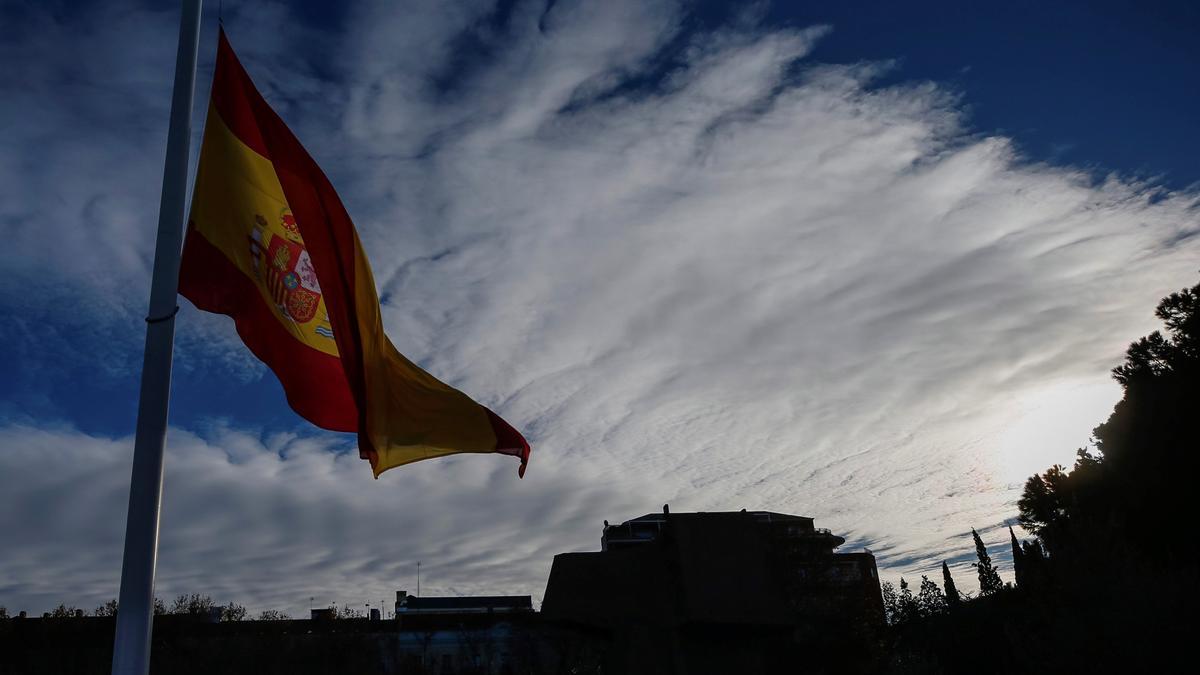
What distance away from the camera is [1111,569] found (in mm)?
22578

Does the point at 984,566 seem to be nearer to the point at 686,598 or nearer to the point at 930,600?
the point at 930,600

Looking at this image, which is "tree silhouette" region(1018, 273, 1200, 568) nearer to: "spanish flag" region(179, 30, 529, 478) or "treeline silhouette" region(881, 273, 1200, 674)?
"treeline silhouette" region(881, 273, 1200, 674)

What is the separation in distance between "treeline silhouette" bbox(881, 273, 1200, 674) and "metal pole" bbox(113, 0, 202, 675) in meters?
18.5

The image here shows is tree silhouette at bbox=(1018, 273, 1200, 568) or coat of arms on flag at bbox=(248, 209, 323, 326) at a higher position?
tree silhouette at bbox=(1018, 273, 1200, 568)

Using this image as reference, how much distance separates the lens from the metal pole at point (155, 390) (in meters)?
5.48

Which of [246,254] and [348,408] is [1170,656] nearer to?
[348,408]

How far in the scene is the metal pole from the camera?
5.48 m

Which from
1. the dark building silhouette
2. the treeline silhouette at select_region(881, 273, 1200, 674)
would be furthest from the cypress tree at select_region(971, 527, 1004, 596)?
the dark building silhouette

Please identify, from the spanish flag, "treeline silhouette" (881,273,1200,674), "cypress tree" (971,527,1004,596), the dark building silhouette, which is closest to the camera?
the spanish flag

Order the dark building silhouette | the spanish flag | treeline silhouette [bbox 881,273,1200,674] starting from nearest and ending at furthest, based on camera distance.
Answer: the spanish flag, the dark building silhouette, treeline silhouette [bbox 881,273,1200,674]

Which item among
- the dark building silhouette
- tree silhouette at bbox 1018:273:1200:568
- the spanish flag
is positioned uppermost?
tree silhouette at bbox 1018:273:1200:568

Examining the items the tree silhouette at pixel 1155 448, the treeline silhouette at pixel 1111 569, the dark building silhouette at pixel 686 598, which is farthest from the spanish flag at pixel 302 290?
the tree silhouette at pixel 1155 448

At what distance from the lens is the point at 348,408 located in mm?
7809

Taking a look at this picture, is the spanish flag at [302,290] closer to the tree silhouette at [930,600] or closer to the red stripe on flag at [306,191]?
the red stripe on flag at [306,191]
